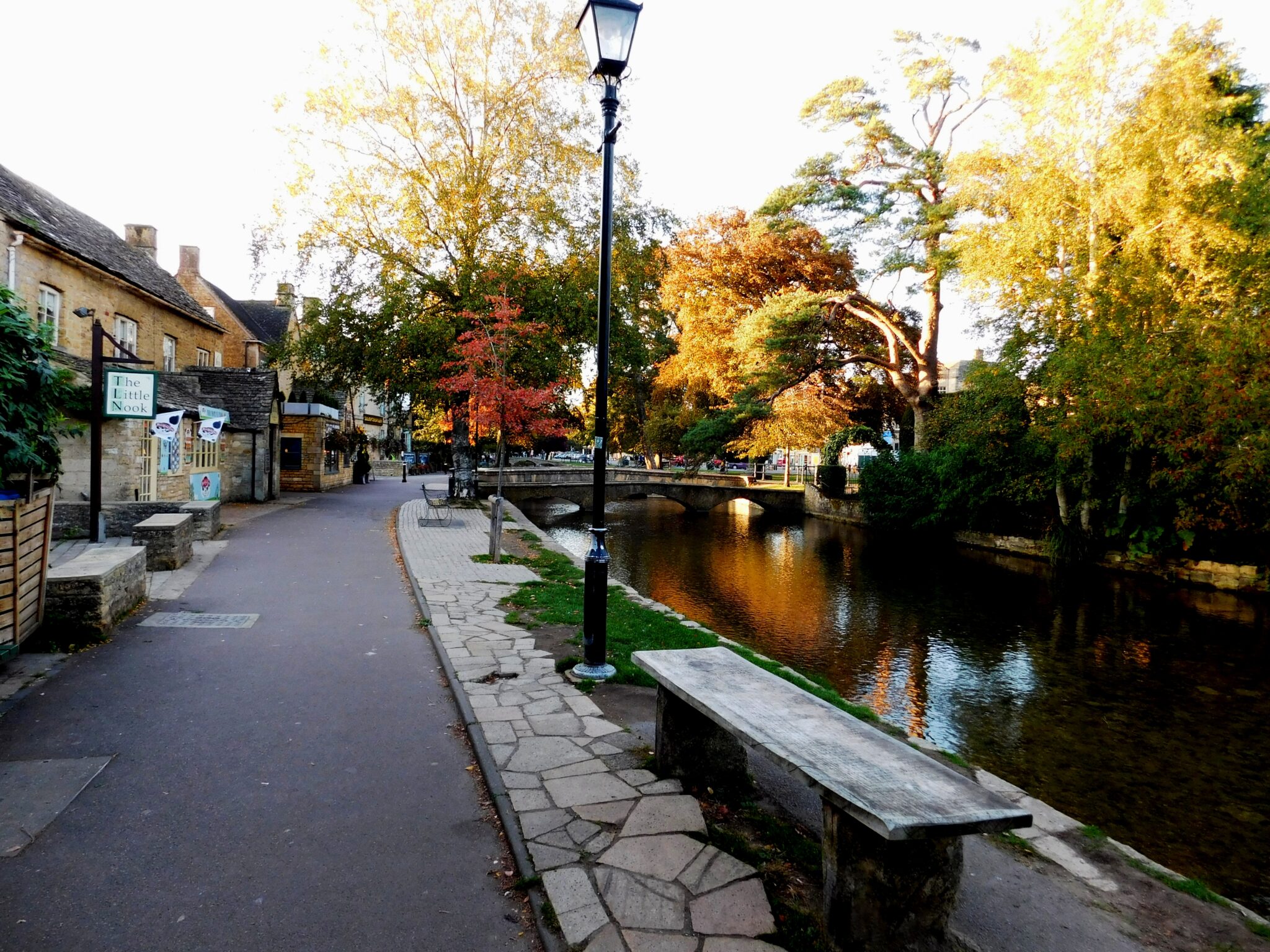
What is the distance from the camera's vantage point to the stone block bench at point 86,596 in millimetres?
6965

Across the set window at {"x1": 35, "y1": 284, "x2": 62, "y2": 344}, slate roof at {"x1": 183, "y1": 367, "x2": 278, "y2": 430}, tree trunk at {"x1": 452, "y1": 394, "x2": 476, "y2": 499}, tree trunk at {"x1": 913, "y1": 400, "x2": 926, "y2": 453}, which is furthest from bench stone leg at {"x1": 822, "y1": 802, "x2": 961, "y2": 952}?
tree trunk at {"x1": 913, "y1": 400, "x2": 926, "y2": 453}

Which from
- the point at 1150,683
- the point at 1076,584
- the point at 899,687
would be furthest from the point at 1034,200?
the point at 899,687

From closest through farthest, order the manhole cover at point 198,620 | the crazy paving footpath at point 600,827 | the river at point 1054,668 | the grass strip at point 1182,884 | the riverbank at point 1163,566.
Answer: the crazy paving footpath at point 600,827, the grass strip at point 1182,884, the river at point 1054,668, the manhole cover at point 198,620, the riverbank at point 1163,566

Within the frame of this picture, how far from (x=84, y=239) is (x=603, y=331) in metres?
20.3

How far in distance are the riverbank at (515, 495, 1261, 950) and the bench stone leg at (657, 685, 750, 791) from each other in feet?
1.69

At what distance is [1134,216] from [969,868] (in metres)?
19.1

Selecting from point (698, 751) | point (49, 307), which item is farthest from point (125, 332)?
point (698, 751)

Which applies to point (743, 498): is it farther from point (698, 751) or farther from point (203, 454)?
point (698, 751)

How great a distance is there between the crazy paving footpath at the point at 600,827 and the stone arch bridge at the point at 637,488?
968 inches

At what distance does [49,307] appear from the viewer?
16.4 m

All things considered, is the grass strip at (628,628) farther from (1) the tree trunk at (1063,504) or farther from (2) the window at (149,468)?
(1) the tree trunk at (1063,504)

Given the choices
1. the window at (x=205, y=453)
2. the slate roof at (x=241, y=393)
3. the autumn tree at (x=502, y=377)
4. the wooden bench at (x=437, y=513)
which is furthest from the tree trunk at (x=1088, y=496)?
the slate roof at (x=241, y=393)

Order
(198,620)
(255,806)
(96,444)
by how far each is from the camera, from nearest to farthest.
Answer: (255,806)
(198,620)
(96,444)

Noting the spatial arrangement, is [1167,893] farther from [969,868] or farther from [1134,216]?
[1134,216]
